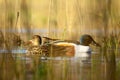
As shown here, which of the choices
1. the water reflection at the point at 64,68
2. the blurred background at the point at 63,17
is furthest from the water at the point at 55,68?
the blurred background at the point at 63,17

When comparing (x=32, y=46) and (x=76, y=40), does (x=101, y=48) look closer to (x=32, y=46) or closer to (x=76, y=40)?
(x=76, y=40)

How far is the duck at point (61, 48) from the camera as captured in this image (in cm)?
273

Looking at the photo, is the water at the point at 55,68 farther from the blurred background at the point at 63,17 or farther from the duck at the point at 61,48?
the blurred background at the point at 63,17

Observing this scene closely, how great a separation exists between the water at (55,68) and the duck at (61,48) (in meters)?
0.04

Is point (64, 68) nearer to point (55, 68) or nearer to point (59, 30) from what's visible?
point (55, 68)

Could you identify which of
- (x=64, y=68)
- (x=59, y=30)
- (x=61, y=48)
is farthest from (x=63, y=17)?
(x=64, y=68)

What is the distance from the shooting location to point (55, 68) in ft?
8.80

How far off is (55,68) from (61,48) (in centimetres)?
18

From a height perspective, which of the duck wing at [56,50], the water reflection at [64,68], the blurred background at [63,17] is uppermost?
the blurred background at [63,17]

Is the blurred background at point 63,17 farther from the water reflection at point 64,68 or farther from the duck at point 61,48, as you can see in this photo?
the water reflection at point 64,68

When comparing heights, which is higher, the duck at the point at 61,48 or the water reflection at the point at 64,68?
the duck at the point at 61,48

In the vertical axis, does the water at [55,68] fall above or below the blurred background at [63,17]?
below

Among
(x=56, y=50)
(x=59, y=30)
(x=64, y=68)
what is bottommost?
(x=64, y=68)

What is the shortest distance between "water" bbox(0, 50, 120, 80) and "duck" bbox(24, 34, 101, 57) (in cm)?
4
